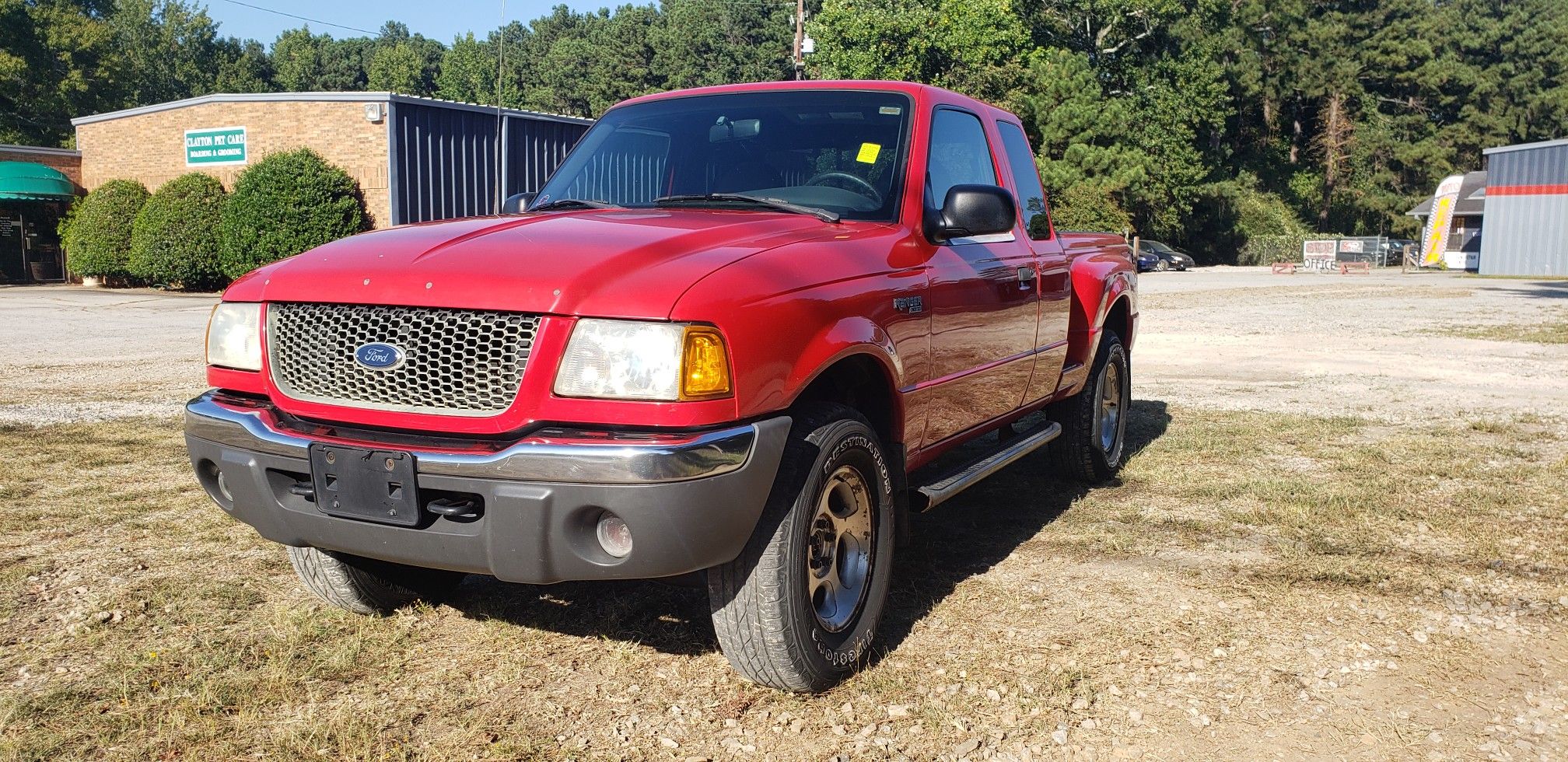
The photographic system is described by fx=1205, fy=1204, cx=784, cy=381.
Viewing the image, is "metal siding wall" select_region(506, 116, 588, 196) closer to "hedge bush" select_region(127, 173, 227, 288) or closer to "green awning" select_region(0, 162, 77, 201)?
"hedge bush" select_region(127, 173, 227, 288)

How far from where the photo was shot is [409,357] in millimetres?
3053

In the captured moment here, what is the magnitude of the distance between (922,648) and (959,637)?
0.55ft

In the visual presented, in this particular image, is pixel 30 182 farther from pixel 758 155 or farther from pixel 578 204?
pixel 758 155

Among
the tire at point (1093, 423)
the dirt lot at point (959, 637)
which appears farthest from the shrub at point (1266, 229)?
the tire at point (1093, 423)

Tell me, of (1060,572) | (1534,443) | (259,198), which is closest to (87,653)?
(1060,572)

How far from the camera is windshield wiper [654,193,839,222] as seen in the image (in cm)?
402

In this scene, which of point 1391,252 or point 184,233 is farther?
point 1391,252

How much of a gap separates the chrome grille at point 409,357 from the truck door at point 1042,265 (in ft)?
9.26

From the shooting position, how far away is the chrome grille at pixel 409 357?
2.97 metres

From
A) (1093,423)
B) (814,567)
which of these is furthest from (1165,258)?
(814,567)

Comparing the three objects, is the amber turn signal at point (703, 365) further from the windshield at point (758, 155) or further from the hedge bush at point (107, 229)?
the hedge bush at point (107, 229)

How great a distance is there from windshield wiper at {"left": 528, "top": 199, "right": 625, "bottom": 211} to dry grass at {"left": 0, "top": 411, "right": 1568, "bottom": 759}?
1393mm

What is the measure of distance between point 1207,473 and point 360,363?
192 inches

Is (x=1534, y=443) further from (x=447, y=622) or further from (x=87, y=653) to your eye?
(x=87, y=653)
